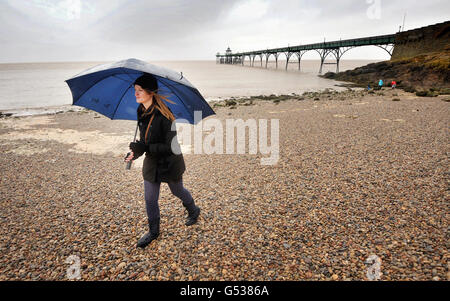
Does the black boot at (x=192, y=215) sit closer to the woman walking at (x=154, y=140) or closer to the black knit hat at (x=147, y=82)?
the woman walking at (x=154, y=140)

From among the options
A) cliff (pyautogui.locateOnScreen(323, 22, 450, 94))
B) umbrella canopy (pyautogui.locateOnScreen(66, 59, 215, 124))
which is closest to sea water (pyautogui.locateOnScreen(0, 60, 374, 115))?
cliff (pyautogui.locateOnScreen(323, 22, 450, 94))

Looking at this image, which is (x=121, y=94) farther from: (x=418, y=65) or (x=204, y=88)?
(x=204, y=88)

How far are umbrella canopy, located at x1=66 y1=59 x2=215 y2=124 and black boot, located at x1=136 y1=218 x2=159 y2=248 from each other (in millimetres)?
1625

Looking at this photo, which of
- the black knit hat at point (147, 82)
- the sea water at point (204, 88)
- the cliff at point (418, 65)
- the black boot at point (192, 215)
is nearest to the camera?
the black knit hat at point (147, 82)

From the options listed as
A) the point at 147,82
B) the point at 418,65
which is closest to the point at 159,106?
the point at 147,82

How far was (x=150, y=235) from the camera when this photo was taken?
3387 millimetres

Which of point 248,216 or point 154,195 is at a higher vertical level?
point 154,195

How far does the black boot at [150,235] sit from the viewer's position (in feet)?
10.9

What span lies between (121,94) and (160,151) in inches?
50.0

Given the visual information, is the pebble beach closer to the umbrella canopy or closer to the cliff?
the umbrella canopy

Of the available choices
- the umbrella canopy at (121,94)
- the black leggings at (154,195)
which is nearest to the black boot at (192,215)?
the black leggings at (154,195)

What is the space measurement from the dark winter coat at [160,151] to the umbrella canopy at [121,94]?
371 mm

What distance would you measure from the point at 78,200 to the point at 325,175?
577 centimetres
